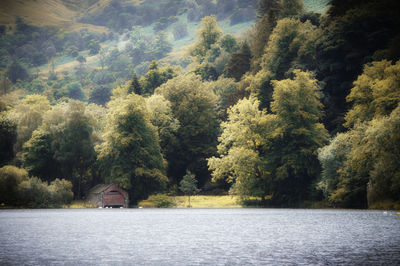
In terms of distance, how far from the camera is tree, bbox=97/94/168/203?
87438 millimetres

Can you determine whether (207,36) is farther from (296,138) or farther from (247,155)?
(296,138)

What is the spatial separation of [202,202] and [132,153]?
1640cm

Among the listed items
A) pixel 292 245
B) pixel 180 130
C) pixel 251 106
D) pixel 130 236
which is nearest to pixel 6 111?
pixel 180 130

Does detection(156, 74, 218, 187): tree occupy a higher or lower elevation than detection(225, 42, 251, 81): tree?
lower

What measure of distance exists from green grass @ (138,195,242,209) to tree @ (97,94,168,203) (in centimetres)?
179

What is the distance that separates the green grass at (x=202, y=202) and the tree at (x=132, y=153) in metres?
1.79

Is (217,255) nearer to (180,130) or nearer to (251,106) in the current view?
(251,106)

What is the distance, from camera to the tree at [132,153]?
87438mm

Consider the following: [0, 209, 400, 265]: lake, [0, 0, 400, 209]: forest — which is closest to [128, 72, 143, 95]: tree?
[0, 0, 400, 209]: forest

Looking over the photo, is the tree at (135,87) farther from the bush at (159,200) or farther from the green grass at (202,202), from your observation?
the bush at (159,200)

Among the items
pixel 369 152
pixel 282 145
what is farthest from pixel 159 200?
pixel 369 152

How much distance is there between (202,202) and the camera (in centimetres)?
9394

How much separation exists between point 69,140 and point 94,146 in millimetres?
4726

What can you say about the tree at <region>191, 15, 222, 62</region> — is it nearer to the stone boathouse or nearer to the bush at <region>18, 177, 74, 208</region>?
the stone boathouse
